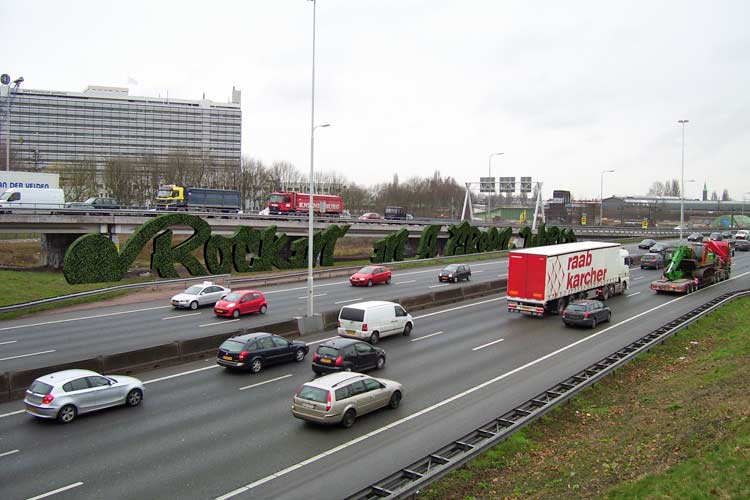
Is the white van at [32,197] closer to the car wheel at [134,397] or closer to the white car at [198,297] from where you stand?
the white car at [198,297]

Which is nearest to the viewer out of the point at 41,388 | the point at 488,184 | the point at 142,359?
the point at 41,388

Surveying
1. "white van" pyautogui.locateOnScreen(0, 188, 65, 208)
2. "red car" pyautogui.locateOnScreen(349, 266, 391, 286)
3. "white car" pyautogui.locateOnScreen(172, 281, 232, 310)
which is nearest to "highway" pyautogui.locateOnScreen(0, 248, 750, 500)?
"white car" pyautogui.locateOnScreen(172, 281, 232, 310)

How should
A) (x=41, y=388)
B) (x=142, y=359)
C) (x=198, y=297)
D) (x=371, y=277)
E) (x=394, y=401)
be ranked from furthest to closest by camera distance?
1. (x=371, y=277)
2. (x=198, y=297)
3. (x=142, y=359)
4. (x=394, y=401)
5. (x=41, y=388)

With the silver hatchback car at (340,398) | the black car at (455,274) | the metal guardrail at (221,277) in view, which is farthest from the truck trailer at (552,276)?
the metal guardrail at (221,277)

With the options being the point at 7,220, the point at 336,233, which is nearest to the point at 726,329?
the point at 336,233

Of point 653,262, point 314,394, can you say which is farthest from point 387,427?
point 653,262

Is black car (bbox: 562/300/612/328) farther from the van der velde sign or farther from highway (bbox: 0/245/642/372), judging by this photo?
the van der velde sign

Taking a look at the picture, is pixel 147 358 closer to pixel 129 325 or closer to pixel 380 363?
pixel 380 363

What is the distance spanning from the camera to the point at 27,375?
719 inches

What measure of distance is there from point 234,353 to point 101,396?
4978 millimetres

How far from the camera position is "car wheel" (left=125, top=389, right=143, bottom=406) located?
17.2 meters

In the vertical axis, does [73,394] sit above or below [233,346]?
below

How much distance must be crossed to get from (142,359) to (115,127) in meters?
150

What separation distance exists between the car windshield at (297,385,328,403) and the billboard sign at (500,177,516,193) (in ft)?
247
